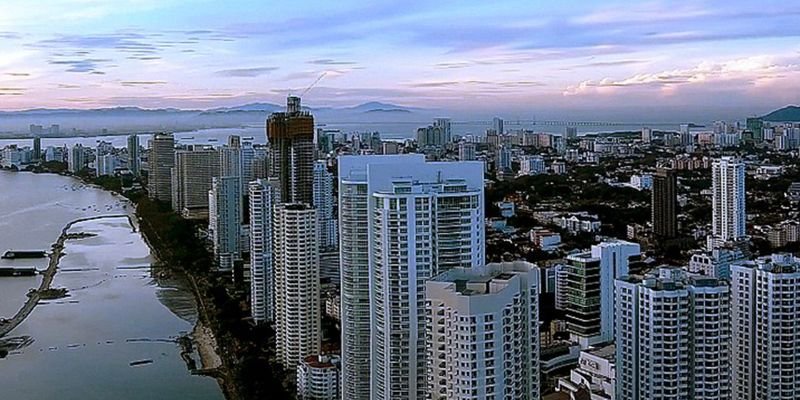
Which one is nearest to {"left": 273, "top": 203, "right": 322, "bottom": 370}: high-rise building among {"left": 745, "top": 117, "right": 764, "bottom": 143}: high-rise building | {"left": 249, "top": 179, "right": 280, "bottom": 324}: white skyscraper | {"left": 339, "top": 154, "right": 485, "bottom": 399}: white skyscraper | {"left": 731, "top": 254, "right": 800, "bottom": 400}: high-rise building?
{"left": 249, "top": 179, "right": 280, "bottom": 324}: white skyscraper

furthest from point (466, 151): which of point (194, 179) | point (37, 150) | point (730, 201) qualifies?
point (37, 150)

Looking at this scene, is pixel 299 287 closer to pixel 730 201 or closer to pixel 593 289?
pixel 593 289

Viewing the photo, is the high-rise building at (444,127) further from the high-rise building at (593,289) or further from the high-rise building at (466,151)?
the high-rise building at (593,289)

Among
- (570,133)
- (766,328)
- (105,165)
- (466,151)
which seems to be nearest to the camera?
(766,328)

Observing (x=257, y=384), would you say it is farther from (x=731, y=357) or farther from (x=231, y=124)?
(x=231, y=124)

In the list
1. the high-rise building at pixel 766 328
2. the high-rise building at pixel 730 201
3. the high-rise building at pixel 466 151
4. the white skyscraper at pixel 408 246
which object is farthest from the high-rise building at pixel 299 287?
the high-rise building at pixel 466 151

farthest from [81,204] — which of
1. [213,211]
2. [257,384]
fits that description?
[257,384]
